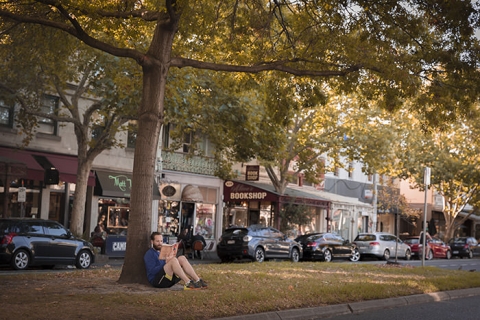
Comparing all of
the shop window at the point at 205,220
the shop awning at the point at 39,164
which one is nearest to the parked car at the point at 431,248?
the shop window at the point at 205,220

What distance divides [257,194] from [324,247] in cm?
843

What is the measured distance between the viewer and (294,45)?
15836mm

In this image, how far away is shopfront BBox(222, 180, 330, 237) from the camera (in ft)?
134

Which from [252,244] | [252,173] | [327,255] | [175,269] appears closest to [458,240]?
[252,173]

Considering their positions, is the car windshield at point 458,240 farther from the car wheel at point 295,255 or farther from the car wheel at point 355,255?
the car wheel at point 295,255

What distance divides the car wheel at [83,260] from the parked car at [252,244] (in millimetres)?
7072

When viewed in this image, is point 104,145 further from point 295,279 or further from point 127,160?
point 295,279

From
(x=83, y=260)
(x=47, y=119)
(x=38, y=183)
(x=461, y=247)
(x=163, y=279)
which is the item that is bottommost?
(x=83, y=260)

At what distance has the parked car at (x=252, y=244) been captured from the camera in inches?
1102

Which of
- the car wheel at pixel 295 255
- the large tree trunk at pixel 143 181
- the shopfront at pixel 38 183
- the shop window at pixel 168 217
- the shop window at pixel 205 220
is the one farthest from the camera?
the shop window at pixel 205 220

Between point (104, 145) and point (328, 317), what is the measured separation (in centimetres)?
1728

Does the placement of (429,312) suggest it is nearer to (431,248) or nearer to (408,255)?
(408,255)

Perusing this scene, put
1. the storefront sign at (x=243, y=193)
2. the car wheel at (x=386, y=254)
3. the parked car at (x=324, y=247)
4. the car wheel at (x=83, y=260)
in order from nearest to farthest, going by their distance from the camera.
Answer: the car wheel at (x=83, y=260) → the parked car at (x=324, y=247) → the car wheel at (x=386, y=254) → the storefront sign at (x=243, y=193)

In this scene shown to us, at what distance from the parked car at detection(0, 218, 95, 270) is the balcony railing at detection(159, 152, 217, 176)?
14.2 metres
